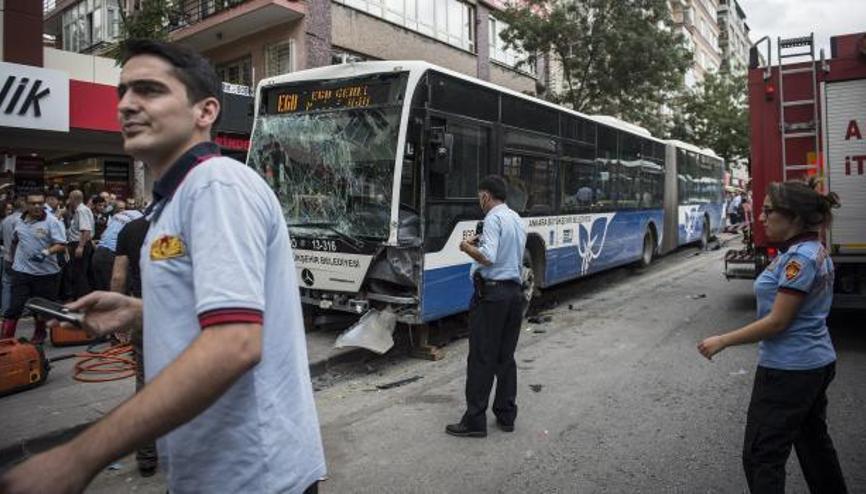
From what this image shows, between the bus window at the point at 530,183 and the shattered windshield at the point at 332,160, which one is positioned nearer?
the shattered windshield at the point at 332,160

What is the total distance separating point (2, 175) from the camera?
1448 cm

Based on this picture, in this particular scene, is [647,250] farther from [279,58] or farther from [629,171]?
[279,58]

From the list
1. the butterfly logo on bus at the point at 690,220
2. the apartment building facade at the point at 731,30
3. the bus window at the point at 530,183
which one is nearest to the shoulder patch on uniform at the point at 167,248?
the bus window at the point at 530,183

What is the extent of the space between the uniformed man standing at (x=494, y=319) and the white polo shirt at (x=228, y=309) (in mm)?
3458

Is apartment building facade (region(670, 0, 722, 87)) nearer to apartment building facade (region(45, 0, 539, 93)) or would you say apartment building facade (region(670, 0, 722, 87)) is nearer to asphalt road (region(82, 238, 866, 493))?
apartment building facade (region(45, 0, 539, 93))

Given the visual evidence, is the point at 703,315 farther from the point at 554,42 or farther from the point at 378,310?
the point at 554,42

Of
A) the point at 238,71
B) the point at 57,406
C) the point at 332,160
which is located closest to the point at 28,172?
the point at 238,71

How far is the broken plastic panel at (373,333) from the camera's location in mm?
6984

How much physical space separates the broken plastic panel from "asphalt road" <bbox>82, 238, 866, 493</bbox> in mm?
343

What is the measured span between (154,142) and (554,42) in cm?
2115

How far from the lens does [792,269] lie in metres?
2.94

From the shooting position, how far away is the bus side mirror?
281 inches

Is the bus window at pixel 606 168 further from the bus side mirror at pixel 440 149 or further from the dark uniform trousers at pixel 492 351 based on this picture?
the dark uniform trousers at pixel 492 351

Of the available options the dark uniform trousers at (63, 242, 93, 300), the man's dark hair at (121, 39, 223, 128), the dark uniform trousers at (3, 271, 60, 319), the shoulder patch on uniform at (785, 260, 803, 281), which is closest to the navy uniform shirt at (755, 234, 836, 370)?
the shoulder patch on uniform at (785, 260, 803, 281)
